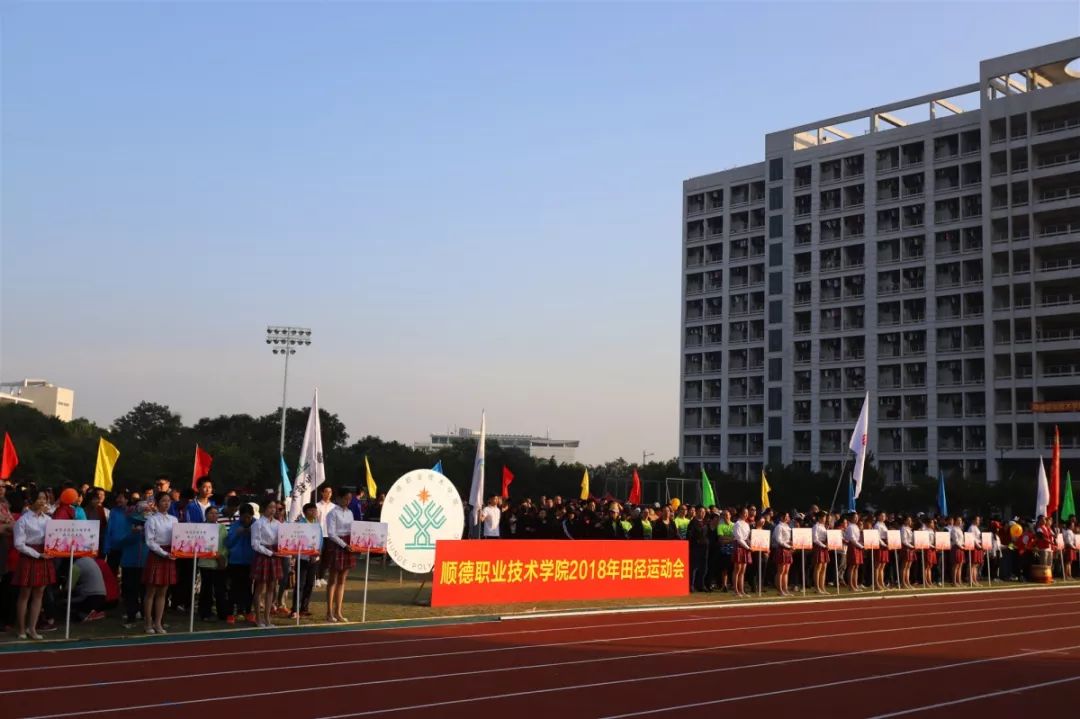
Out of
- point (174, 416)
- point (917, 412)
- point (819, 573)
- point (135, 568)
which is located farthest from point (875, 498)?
point (174, 416)

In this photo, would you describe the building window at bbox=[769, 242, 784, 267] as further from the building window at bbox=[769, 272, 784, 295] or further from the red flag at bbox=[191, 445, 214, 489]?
the red flag at bbox=[191, 445, 214, 489]

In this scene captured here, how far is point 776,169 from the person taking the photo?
290ft

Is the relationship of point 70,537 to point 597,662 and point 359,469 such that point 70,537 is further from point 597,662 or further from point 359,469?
point 359,469

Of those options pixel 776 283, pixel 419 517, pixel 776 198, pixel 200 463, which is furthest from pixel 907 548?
pixel 776 198

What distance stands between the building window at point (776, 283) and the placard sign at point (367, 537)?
7517 cm

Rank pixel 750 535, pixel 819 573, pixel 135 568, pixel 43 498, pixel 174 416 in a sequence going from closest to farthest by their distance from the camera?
pixel 43 498 < pixel 135 568 < pixel 750 535 < pixel 819 573 < pixel 174 416

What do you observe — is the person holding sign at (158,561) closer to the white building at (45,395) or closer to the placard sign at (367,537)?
the placard sign at (367,537)

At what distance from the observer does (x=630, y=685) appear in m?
11.1

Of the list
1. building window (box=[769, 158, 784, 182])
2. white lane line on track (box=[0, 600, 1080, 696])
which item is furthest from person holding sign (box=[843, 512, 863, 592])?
building window (box=[769, 158, 784, 182])

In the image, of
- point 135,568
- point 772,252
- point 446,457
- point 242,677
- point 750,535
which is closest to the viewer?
point 242,677

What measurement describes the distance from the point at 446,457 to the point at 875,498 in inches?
1086

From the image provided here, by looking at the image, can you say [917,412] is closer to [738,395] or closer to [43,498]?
[738,395]

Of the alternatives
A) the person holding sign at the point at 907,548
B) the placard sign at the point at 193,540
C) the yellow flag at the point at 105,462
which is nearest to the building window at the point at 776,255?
the person holding sign at the point at 907,548

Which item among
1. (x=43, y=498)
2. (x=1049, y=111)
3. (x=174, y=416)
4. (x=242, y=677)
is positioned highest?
(x=1049, y=111)
